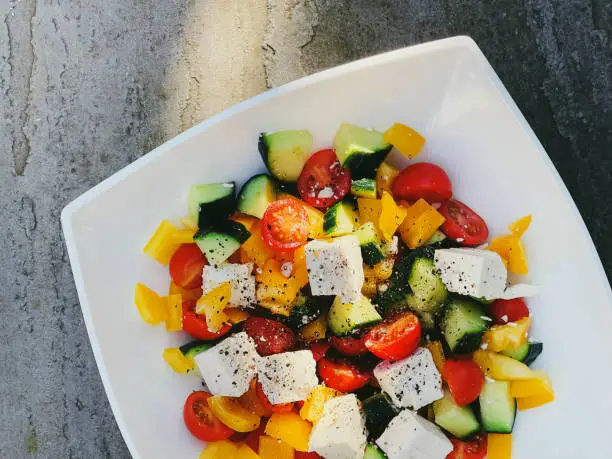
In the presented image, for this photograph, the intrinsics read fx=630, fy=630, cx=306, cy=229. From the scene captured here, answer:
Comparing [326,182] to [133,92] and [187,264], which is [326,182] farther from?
[133,92]

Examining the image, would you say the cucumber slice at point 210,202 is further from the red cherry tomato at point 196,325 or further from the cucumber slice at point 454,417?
the cucumber slice at point 454,417

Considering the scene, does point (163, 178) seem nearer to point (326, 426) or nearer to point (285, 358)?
point (285, 358)

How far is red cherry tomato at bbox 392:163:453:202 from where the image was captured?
1.42m

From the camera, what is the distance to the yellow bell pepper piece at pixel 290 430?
1.40 metres

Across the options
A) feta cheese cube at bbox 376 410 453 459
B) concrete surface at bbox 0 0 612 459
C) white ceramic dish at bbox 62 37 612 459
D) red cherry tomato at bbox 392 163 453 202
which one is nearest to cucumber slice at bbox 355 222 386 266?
red cherry tomato at bbox 392 163 453 202

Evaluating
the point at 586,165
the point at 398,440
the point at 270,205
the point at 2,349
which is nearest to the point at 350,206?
the point at 270,205

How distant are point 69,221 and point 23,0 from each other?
79cm

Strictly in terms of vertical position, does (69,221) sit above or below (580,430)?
above

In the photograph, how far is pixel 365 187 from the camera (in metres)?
1.40

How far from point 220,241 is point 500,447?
789 mm

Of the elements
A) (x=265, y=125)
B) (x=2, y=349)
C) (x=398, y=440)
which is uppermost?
(x=265, y=125)

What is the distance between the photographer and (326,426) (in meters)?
1.38

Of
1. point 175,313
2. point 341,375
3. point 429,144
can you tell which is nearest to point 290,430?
point 341,375

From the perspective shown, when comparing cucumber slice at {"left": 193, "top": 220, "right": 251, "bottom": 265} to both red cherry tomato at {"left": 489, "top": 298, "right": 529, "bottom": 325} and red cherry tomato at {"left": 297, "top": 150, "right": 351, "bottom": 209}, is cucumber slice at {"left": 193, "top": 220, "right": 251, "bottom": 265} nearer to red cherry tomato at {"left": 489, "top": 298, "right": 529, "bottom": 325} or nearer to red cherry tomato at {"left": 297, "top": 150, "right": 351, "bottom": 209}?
red cherry tomato at {"left": 297, "top": 150, "right": 351, "bottom": 209}
